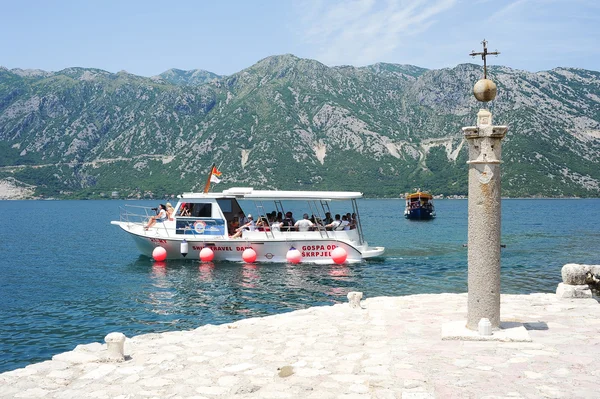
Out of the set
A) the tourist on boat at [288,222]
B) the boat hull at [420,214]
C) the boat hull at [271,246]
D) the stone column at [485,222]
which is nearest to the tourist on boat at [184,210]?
the boat hull at [271,246]

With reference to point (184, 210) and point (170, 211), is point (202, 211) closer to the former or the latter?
point (184, 210)

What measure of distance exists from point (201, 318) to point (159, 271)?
10.7 m

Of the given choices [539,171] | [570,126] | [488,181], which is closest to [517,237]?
[488,181]

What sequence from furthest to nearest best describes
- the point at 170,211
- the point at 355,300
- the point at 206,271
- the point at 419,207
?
the point at 419,207
the point at 170,211
the point at 206,271
the point at 355,300

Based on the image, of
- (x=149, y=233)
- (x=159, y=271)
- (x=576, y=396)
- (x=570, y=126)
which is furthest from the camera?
(x=570, y=126)

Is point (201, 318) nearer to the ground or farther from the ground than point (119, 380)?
nearer to the ground

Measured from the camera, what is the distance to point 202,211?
28.3m

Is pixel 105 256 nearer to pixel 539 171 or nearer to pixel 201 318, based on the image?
pixel 201 318

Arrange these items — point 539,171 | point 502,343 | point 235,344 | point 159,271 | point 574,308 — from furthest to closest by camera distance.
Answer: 1. point 539,171
2. point 159,271
3. point 574,308
4. point 235,344
5. point 502,343

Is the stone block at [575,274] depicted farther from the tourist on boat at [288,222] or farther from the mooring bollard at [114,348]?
the tourist on boat at [288,222]

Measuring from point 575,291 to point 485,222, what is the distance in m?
5.91

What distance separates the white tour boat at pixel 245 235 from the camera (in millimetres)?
27266

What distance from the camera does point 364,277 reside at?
2427 cm

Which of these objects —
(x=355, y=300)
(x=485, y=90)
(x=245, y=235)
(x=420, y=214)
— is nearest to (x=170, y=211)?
(x=245, y=235)
